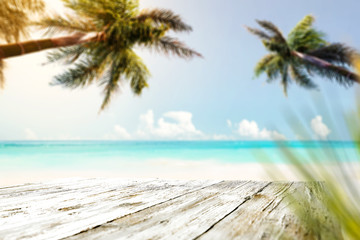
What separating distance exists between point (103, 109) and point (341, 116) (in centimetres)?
1045

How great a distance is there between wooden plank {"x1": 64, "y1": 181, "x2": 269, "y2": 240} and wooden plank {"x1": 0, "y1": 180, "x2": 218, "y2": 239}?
78 mm

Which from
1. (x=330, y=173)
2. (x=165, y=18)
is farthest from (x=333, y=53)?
(x=330, y=173)

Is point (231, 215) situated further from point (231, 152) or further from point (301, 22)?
point (231, 152)

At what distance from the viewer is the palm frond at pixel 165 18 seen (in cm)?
846

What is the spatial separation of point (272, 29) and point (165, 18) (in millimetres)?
6057

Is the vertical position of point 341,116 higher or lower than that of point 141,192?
higher

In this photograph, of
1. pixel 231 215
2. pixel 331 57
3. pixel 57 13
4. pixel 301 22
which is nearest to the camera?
pixel 231 215

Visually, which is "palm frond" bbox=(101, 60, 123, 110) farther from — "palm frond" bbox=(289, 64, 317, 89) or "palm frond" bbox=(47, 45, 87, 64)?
"palm frond" bbox=(289, 64, 317, 89)

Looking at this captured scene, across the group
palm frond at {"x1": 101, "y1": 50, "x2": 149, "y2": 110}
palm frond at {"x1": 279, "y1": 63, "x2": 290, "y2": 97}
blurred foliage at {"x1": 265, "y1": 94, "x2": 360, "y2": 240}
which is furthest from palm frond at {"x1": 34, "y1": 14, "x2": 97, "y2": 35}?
palm frond at {"x1": 279, "y1": 63, "x2": 290, "y2": 97}

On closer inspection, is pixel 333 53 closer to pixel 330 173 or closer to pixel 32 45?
pixel 32 45

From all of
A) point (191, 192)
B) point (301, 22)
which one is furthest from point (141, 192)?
point (301, 22)

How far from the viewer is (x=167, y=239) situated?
0.94 m

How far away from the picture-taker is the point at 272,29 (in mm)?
12305

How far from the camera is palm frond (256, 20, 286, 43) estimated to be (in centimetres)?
1207
